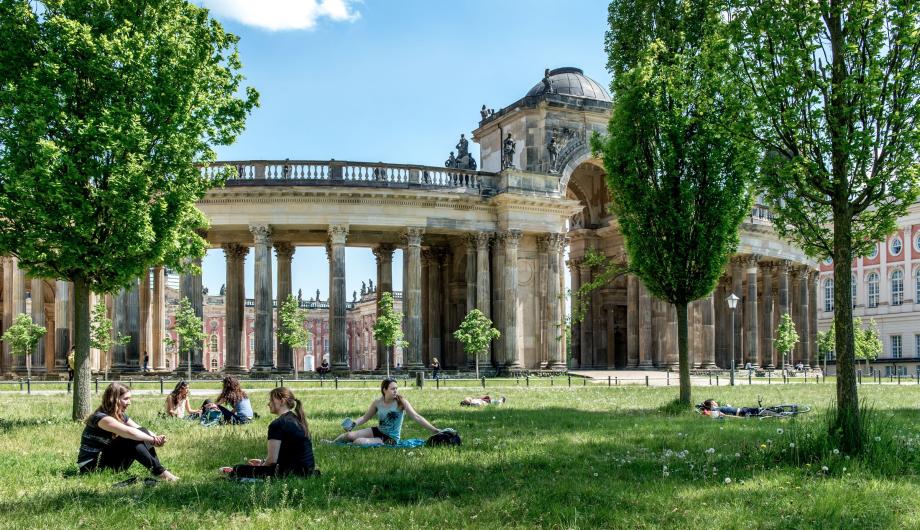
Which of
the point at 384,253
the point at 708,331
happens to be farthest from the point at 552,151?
the point at 708,331

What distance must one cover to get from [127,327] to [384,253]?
15.8m

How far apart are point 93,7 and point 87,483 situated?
517 inches

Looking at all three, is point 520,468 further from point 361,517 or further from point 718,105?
point 718,105

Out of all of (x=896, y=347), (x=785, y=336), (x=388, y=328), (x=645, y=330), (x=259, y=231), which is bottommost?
(x=896, y=347)

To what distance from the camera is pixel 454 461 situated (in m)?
13.4

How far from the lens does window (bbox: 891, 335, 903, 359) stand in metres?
87.0

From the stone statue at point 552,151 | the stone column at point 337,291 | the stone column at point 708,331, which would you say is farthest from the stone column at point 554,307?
the stone column at point 708,331

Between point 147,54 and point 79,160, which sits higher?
point 147,54

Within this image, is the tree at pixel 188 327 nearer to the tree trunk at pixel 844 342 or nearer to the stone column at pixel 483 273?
the stone column at pixel 483 273

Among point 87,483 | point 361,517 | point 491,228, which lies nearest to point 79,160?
point 87,483

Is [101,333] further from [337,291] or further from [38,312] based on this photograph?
[337,291]

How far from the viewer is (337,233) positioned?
48.8 m

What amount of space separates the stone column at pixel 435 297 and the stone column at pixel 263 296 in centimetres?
1239

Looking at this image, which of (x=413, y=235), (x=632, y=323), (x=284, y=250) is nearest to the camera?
(x=413, y=235)
